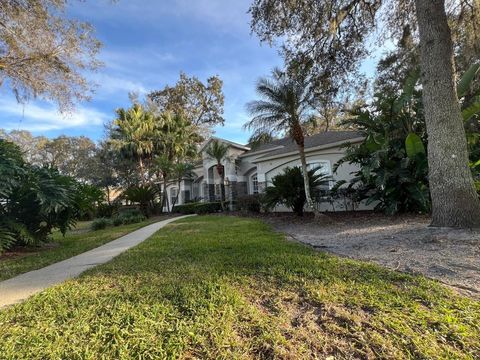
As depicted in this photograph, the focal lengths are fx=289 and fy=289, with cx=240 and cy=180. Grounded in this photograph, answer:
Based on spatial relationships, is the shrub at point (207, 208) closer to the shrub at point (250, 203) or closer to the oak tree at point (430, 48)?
the shrub at point (250, 203)

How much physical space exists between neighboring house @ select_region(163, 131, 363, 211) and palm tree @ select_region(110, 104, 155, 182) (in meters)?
5.11

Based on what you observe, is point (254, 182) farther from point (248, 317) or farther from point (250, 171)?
point (248, 317)

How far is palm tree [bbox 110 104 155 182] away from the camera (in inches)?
1000

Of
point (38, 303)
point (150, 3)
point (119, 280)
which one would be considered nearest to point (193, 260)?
point (119, 280)

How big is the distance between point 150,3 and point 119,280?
9.33 meters

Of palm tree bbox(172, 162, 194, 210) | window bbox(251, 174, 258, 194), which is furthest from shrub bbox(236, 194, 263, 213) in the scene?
palm tree bbox(172, 162, 194, 210)

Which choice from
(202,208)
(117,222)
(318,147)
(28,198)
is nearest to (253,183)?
(202,208)

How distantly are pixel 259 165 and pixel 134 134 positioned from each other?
480 inches

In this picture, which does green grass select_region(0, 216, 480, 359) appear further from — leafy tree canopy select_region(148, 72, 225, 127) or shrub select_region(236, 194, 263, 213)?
leafy tree canopy select_region(148, 72, 225, 127)

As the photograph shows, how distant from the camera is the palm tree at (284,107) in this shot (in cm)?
1165

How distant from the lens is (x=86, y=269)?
17.5 ft

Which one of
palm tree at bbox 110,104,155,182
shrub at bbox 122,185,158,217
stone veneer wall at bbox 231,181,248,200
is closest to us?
shrub at bbox 122,185,158,217

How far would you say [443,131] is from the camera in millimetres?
6941

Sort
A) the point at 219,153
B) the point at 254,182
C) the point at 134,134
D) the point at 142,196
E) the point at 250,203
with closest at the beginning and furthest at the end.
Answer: the point at 250,203 < the point at 219,153 < the point at 142,196 < the point at 254,182 < the point at 134,134
